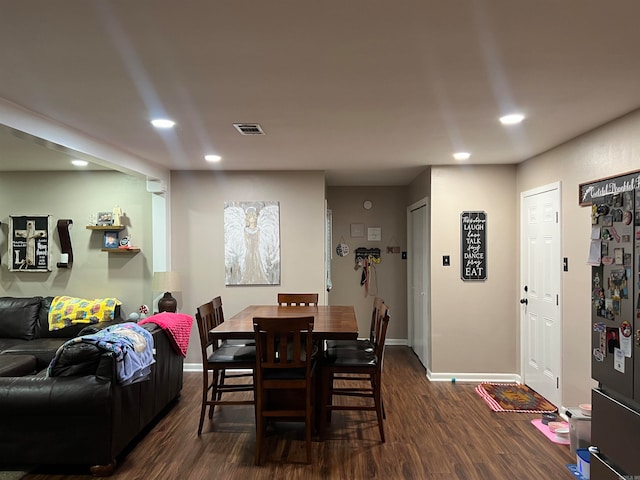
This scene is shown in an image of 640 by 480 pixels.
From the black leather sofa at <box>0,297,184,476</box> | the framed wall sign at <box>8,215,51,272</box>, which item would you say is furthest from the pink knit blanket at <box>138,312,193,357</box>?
the framed wall sign at <box>8,215,51,272</box>

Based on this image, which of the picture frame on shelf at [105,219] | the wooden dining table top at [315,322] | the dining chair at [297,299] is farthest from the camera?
the picture frame on shelf at [105,219]

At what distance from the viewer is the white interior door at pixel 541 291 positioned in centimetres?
396

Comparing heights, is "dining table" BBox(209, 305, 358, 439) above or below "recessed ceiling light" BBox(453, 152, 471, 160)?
below

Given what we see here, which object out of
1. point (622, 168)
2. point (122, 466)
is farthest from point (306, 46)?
point (122, 466)

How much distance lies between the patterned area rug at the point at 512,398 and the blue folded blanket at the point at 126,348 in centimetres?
302

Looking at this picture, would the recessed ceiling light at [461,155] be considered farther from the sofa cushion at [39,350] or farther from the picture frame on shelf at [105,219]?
the sofa cushion at [39,350]

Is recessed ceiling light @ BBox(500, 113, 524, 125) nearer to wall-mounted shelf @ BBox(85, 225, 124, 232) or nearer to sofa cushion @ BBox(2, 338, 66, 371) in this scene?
wall-mounted shelf @ BBox(85, 225, 124, 232)

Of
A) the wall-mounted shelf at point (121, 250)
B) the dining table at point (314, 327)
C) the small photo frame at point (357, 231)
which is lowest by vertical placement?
the dining table at point (314, 327)

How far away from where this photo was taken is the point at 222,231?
5.34 m

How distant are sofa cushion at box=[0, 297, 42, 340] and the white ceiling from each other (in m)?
2.45

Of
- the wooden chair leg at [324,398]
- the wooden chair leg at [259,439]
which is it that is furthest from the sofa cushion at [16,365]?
the wooden chair leg at [324,398]

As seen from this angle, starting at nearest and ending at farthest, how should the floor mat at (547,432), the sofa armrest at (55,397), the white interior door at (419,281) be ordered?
the sofa armrest at (55,397) < the floor mat at (547,432) < the white interior door at (419,281)

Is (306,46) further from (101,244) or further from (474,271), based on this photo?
(101,244)

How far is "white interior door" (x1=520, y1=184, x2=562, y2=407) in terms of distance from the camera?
3965 mm
